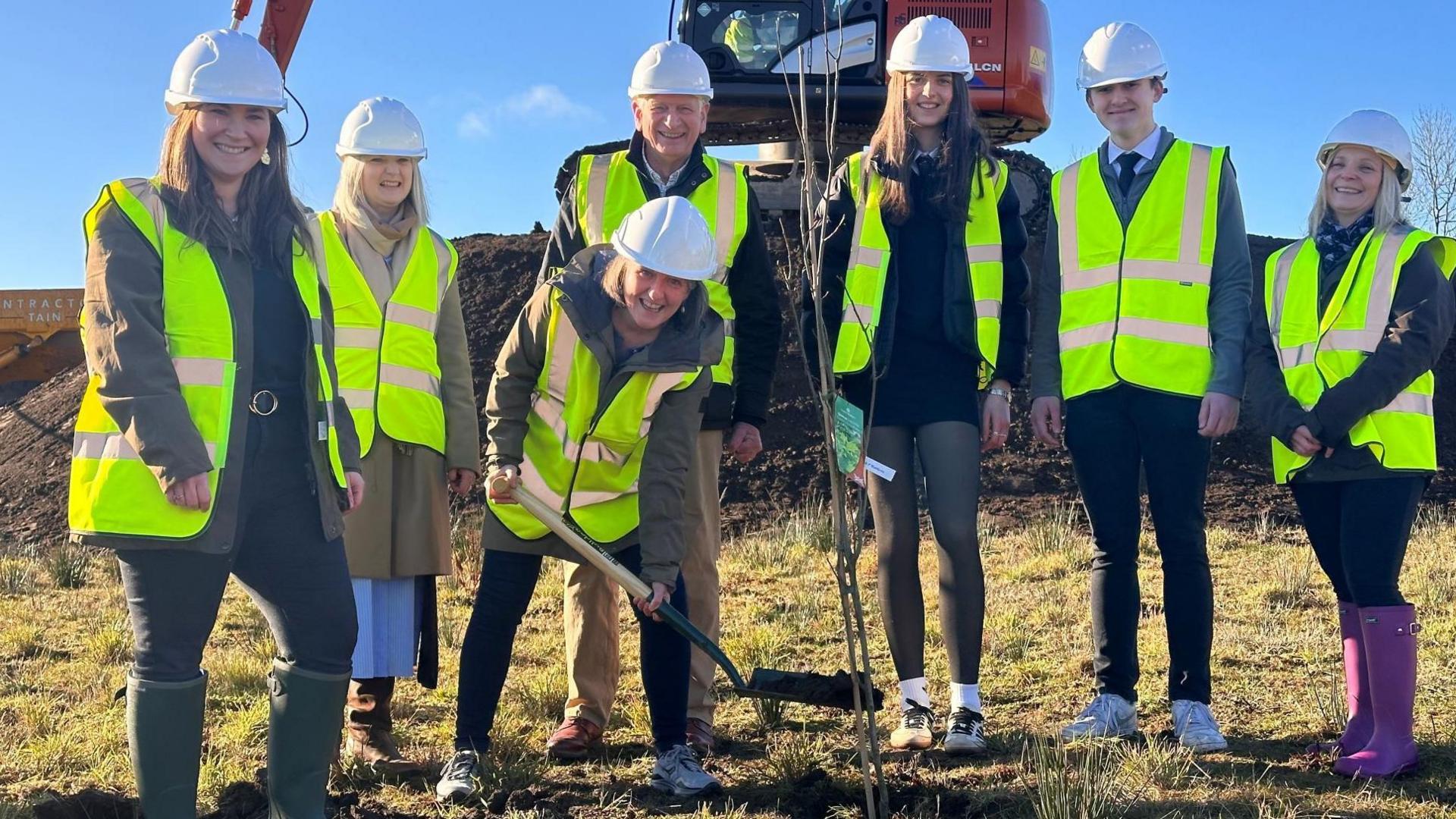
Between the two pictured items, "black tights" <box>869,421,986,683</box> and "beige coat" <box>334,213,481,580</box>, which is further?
"black tights" <box>869,421,986,683</box>

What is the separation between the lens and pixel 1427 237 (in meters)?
4.12

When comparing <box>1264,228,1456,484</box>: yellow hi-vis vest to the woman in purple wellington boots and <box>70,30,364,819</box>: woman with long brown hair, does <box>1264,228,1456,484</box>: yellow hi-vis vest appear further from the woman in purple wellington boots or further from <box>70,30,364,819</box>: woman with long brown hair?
<box>70,30,364,819</box>: woman with long brown hair

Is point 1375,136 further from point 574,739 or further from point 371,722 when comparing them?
point 371,722

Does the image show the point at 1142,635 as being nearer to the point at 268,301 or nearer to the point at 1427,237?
the point at 1427,237

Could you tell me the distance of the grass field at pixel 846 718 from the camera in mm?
3797

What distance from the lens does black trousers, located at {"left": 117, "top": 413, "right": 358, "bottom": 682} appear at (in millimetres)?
3070

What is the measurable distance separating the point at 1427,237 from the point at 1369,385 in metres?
0.52

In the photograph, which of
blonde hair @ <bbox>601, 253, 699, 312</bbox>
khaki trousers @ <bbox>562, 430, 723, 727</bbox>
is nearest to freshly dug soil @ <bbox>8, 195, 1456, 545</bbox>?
khaki trousers @ <bbox>562, 430, 723, 727</bbox>

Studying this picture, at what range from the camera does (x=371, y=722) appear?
14.2 feet

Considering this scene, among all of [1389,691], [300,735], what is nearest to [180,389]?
[300,735]

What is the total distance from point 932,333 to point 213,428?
7.27 ft

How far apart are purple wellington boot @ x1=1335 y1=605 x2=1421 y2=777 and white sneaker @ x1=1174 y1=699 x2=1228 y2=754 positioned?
35cm

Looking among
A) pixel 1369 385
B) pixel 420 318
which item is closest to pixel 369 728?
pixel 420 318

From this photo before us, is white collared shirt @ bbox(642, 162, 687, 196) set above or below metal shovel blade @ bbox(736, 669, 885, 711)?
above
